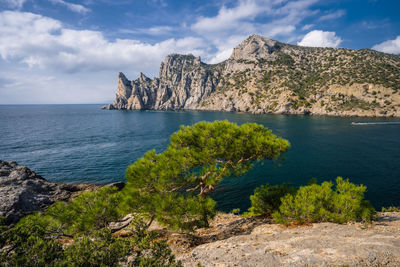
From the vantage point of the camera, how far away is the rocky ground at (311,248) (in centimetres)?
705

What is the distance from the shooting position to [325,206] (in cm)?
1167

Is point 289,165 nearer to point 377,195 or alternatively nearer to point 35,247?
point 377,195

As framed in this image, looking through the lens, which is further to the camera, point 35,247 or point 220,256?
point 220,256

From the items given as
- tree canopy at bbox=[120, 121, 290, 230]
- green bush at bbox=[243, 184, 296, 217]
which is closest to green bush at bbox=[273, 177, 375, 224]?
green bush at bbox=[243, 184, 296, 217]

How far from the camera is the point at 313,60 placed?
149250mm

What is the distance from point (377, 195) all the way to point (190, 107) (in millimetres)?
172808

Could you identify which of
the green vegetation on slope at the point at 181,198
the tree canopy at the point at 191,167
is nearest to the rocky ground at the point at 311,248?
the green vegetation on slope at the point at 181,198

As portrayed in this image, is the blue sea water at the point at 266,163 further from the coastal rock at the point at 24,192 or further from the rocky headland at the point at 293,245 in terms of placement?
the rocky headland at the point at 293,245

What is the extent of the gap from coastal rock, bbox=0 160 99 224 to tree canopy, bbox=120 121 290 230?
16.1 meters

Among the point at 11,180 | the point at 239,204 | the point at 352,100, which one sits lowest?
the point at 239,204

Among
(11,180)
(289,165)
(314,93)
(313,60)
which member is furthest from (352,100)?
(11,180)

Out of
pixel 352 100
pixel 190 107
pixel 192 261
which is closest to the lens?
pixel 192 261

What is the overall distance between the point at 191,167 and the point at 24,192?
21662 millimetres

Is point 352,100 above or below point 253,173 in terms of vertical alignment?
above
